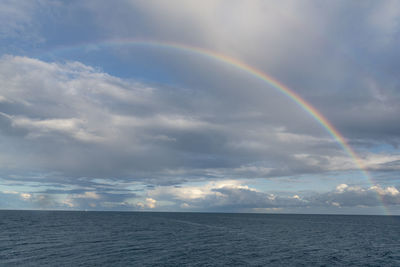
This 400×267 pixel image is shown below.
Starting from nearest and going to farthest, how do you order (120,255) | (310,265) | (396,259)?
(310,265)
(120,255)
(396,259)

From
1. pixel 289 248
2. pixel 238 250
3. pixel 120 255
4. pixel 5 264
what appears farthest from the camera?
pixel 289 248

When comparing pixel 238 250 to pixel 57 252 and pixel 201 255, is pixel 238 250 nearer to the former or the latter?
pixel 201 255

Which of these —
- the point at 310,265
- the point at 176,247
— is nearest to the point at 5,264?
the point at 176,247

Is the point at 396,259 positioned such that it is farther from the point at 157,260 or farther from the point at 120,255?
the point at 120,255

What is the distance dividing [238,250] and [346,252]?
28.9m

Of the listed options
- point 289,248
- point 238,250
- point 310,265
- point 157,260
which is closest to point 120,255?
point 157,260

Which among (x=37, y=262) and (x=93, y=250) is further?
(x=93, y=250)

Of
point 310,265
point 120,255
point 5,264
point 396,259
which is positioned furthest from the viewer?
point 396,259

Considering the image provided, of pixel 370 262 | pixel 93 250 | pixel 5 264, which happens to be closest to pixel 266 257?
pixel 370 262

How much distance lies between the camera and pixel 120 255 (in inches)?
2477

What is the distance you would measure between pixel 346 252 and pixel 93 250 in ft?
212

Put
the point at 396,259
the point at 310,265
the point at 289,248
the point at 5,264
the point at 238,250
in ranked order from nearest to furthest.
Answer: the point at 5,264 → the point at 310,265 → the point at 396,259 → the point at 238,250 → the point at 289,248

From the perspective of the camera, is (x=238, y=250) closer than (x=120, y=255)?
No

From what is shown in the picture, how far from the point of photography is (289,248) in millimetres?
78812
